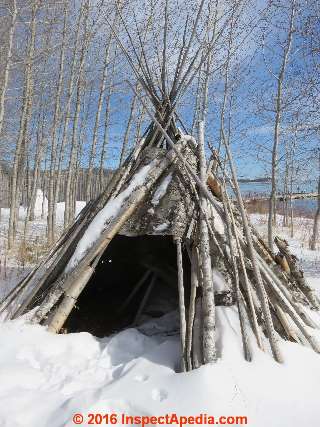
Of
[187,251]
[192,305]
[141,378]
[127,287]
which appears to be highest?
[187,251]

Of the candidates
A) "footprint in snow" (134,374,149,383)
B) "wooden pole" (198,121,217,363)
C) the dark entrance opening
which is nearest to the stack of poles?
"wooden pole" (198,121,217,363)

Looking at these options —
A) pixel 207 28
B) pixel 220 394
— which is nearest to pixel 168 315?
pixel 220 394

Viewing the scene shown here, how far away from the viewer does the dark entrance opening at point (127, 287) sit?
13.6ft

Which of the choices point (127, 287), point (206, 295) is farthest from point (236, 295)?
point (127, 287)

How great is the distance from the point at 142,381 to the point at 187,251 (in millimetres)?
1326

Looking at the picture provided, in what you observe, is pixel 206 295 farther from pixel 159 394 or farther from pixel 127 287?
pixel 127 287

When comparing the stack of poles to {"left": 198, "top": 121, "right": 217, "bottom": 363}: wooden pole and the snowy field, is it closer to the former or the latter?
{"left": 198, "top": 121, "right": 217, "bottom": 363}: wooden pole

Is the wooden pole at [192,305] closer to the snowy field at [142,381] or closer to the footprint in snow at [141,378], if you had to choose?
the snowy field at [142,381]

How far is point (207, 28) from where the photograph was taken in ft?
38.9

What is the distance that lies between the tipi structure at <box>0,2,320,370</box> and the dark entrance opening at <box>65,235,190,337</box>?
5 centimetres

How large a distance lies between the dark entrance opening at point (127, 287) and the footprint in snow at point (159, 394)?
1492mm

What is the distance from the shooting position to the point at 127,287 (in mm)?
5512

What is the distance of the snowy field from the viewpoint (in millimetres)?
2121

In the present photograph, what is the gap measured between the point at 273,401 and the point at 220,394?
35 cm
